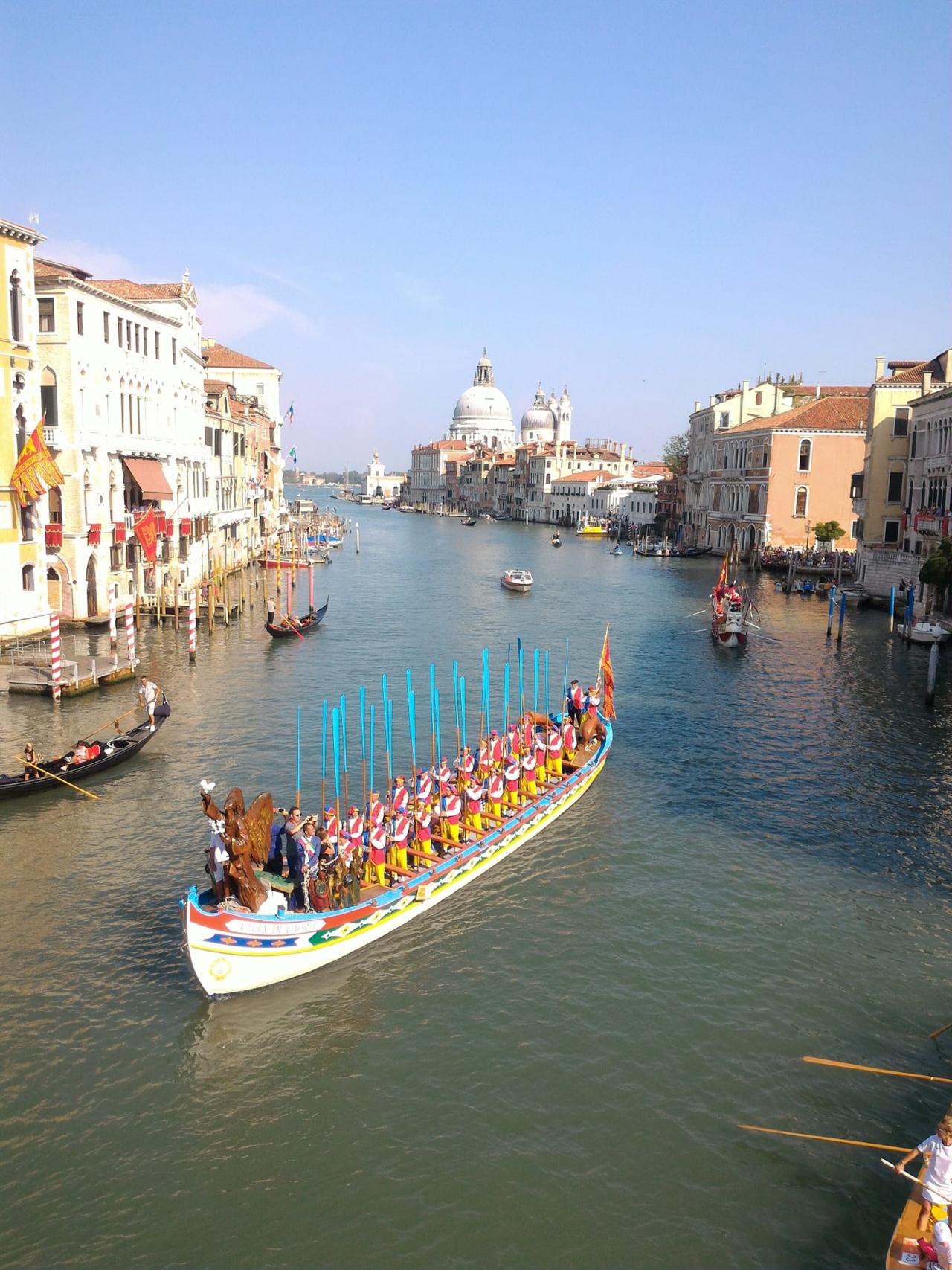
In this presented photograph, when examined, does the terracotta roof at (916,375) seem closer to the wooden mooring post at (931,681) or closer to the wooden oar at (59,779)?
the wooden mooring post at (931,681)

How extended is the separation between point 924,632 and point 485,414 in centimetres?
15575

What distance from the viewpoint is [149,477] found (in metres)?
33.8

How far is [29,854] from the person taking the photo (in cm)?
1449

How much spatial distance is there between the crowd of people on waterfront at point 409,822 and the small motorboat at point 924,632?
17.5 metres

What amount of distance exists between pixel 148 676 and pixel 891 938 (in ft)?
63.6

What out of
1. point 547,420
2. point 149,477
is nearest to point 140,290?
point 149,477

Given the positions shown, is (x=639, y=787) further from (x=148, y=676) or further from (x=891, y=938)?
(x=148, y=676)

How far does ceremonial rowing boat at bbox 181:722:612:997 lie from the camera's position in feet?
34.6

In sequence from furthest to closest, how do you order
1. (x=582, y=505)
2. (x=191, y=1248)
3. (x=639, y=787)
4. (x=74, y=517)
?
(x=582, y=505), (x=74, y=517), (x=639, y=787), (x=191, y=1248)

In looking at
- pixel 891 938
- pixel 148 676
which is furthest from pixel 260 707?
pixel 891 938

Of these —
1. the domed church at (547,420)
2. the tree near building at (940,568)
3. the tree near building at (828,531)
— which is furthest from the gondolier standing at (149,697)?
the domed church at (547,420)

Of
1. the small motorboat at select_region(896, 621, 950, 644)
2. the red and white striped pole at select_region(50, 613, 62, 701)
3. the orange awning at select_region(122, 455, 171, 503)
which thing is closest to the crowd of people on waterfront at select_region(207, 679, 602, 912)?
the red and white striped pole at select_region(50, 613, 62, 701)

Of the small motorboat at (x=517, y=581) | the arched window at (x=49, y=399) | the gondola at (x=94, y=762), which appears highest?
the arched window at (x=49, y=399)

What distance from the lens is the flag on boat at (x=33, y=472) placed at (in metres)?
25.4
